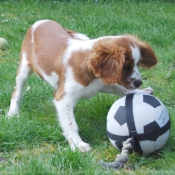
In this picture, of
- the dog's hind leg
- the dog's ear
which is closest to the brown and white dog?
the dog's ear

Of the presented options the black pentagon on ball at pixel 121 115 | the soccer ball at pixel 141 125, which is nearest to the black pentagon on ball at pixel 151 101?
the soccer ball at pixel 141 125

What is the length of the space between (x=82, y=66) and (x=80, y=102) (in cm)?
93

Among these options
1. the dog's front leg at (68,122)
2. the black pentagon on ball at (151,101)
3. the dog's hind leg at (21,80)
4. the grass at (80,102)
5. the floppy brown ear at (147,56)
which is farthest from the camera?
the dog's hind leg at (21,80)

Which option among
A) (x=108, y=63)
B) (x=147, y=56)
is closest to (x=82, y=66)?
(x=108, y=63)

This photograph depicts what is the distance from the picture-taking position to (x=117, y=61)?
4.06m

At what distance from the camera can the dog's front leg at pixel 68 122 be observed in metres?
4.25

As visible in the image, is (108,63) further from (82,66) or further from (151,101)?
(151,101)

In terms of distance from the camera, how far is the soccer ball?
154 inches

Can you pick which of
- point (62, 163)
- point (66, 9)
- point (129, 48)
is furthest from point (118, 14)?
point (62, 163)

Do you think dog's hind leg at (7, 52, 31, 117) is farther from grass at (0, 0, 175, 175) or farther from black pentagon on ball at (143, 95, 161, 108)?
black pentagon on ball at (143, 95, 161, 108)

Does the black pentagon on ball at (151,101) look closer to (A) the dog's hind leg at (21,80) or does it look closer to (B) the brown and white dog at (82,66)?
(B) the brown and white dog at (82,66)

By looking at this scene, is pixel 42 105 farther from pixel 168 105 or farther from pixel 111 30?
pixel 111 30

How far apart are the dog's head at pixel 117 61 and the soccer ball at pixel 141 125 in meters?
0.25

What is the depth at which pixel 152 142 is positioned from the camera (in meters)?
3.93
